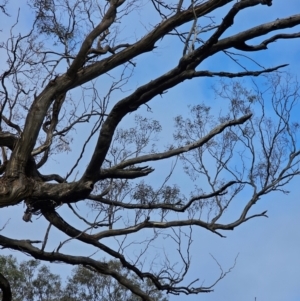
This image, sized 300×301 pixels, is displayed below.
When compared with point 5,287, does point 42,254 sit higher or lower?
higher

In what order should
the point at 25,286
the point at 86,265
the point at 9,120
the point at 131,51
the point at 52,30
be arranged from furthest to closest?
the point at 25,286 < the point at 52,30 < the point at 9,120 < the point at 86,265 < the point at 131,51

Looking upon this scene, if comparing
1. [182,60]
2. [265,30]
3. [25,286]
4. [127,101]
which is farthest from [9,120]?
[25,286]

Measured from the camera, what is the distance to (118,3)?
23.3 ft

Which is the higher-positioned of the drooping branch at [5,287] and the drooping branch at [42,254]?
the drooping branch at [42,254]

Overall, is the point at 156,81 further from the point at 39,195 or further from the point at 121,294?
the point at 121,294

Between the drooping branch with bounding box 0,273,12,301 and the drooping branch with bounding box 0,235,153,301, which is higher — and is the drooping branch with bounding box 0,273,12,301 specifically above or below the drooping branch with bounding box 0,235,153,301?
below

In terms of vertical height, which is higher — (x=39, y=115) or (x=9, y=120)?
(x=9, y=120)

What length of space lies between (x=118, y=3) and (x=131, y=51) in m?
1.34

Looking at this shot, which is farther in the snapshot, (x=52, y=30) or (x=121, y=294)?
(x=121, y=294)

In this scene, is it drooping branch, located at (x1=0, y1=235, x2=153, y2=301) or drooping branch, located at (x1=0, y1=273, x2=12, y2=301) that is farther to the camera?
drooping branch, located at (x1=0, y1=235, x2=153, y2=301)

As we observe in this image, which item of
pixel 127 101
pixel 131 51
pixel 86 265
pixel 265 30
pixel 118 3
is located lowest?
pixel 86 265

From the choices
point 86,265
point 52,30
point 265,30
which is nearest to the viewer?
point 265,30

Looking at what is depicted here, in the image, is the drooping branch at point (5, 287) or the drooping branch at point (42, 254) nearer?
the drooping branch at point (5, 287)

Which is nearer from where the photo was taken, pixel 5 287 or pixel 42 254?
pixel 5 287
